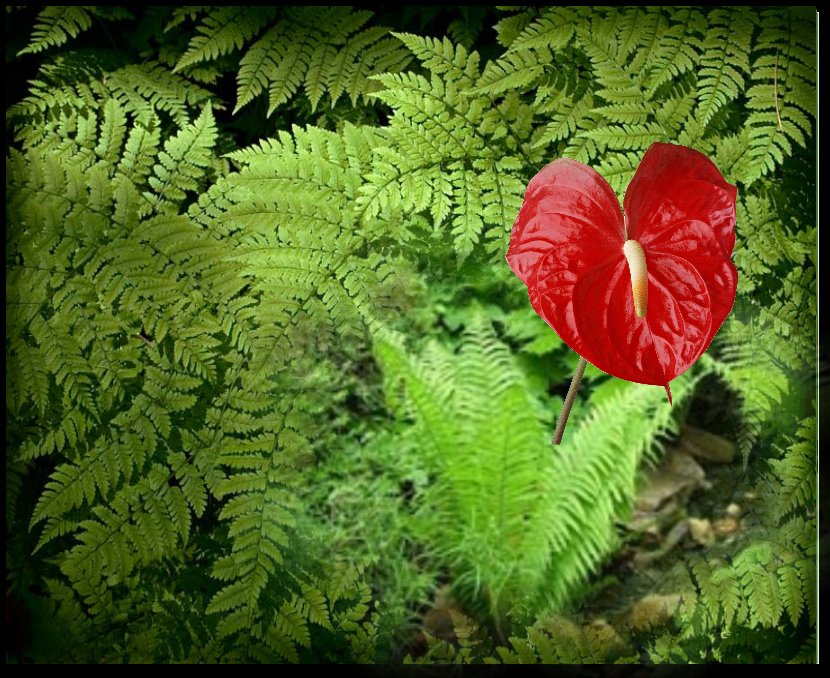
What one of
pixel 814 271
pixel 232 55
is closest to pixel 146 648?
pixel 232 55

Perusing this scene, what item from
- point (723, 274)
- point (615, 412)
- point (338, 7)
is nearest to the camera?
point (723, 274)

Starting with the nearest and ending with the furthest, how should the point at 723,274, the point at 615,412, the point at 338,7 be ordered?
the point at 723,274, the point at 338,7, the point at 615,412

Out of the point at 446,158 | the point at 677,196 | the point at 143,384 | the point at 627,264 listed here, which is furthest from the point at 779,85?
the point at 143,384

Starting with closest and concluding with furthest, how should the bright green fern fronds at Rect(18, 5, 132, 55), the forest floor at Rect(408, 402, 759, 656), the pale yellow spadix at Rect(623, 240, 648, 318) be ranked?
the pale yellow spadix at Rect(623, 240, 648, 318) → the bright green fern fronds at Rect(18, 5, 132, 55) → the forest floor at Rect(408, 402, 759, 656)

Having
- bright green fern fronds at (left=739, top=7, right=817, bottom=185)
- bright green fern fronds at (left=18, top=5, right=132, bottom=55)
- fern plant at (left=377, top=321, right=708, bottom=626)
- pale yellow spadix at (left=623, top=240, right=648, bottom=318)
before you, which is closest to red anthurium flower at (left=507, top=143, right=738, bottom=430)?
pale yellow spadix at (left=623, top=240, right=648, bottom=318)

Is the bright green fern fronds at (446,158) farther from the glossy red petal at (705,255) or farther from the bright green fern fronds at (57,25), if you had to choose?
the bright green fern fronds at (57,25)

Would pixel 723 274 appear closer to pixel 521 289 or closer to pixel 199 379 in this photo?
pixel 521 289

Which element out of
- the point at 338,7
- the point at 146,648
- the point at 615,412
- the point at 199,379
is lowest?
the point at 146,648

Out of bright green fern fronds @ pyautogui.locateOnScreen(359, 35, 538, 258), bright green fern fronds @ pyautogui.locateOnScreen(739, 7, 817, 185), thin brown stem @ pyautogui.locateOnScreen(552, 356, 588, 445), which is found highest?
bright green fern fronds @ pyautogui.locateOnScreen(739, 7, 817, 185)

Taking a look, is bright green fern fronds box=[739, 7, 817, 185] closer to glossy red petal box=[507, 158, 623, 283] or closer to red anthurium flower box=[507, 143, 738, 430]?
red anthurium flower box=[507, 143, 738, 430]
